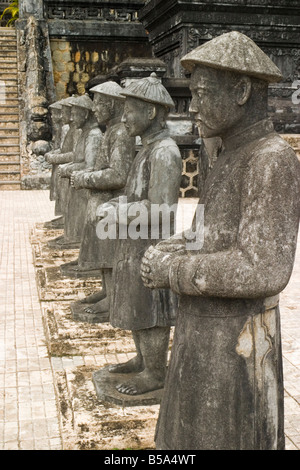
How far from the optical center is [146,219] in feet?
11.4

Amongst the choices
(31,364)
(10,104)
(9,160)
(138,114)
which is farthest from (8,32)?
(138,114)

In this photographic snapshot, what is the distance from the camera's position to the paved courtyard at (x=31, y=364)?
145 inches

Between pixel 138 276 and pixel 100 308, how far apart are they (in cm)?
176

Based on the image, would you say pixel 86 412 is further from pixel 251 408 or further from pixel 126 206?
pixel 251 408

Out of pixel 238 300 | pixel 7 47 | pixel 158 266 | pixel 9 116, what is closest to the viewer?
pixel 238 300

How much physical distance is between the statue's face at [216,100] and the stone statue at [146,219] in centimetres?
101

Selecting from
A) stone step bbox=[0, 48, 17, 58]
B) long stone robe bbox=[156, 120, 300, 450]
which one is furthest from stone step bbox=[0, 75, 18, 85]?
long stone robe bbox=[156, 120, 300, 450]

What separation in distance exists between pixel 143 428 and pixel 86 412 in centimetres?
35

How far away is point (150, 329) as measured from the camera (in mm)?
3715

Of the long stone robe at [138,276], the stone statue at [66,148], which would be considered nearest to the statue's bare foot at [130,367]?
the long stone robe at [138,276]

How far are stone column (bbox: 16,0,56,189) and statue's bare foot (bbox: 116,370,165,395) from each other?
12.1 meters

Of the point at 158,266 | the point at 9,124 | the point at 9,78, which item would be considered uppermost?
the point at 9,78

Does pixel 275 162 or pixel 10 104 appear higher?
pixel 10 104

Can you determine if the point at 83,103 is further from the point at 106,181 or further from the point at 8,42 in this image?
the point at 8,42
